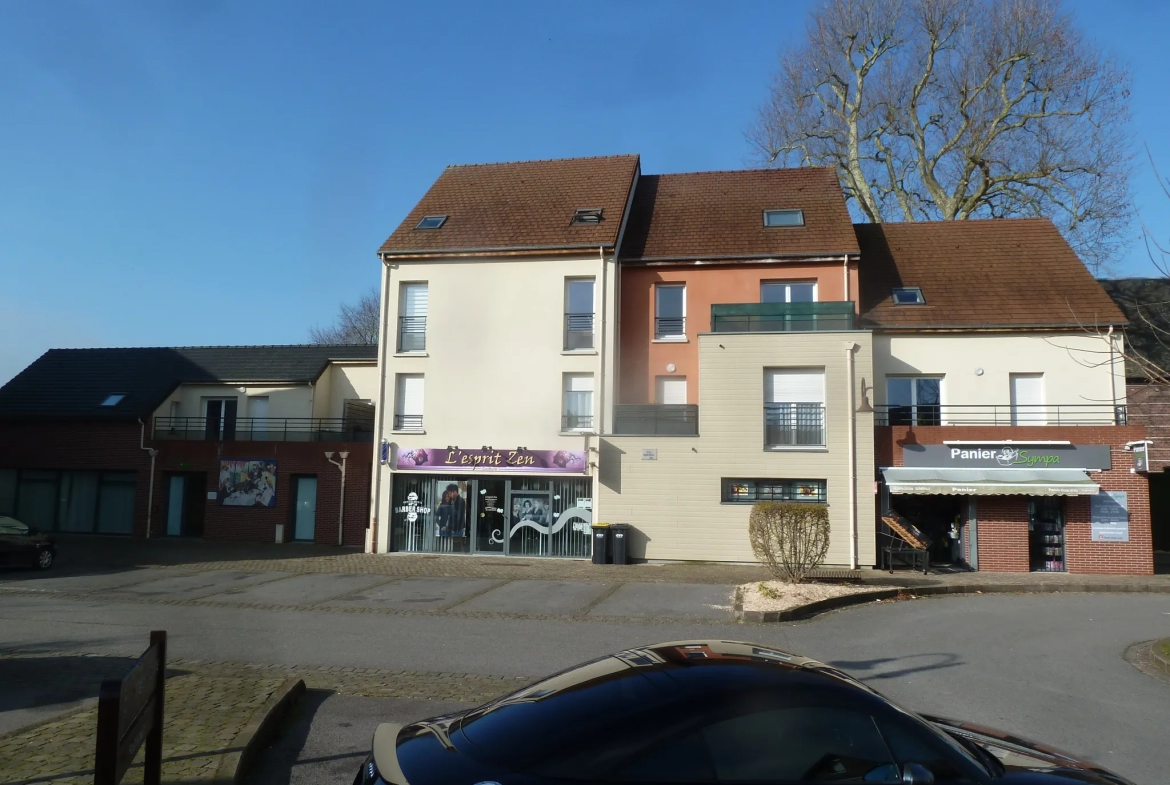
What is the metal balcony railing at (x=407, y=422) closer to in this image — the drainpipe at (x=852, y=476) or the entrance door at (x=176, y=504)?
the entrance door at (x=176, y=504)

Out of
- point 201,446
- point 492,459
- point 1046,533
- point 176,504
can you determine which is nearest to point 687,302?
point 492,459

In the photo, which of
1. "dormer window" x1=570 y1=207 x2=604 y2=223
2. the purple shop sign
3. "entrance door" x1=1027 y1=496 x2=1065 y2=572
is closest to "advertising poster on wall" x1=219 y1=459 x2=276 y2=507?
the purple shop sign

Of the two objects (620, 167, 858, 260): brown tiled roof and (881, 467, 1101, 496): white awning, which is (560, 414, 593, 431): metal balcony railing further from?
(881, 467, 1101, 496): white awning

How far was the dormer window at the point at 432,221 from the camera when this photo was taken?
25.2m

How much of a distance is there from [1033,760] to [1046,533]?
59.7 feet

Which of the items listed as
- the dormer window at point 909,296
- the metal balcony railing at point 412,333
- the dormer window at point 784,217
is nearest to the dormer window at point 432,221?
the metal balcony railing at point 412,333

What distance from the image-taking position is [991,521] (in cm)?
1986

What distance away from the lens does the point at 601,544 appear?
20719mm

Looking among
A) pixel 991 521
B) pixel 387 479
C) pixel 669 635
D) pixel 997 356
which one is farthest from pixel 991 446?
pixel 387 479

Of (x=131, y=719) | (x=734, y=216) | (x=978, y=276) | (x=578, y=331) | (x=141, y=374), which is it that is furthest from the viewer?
(x=141, y=374)

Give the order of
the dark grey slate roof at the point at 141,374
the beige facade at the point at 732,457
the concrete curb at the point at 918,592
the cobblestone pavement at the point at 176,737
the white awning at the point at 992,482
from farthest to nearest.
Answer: the dark grey slate roof at the point at 141,374 → the beige facade at the point at 732,457 → the white awning at the point at 992,482 → the concrete curb at the point at 918,592 → the cobblestone pavement at the point at 176,737

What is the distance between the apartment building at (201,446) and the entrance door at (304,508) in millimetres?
30

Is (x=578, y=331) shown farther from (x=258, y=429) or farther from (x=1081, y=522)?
(x=1081, y=522)

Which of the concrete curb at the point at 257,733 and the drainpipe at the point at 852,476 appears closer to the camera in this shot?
the concrete curb at the point at 257,733
